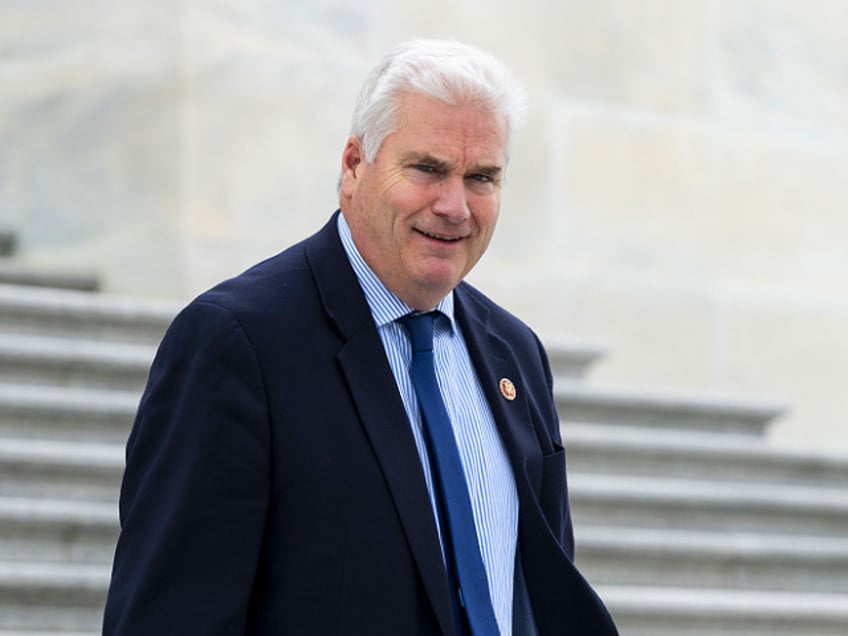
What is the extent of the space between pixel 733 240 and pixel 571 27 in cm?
125

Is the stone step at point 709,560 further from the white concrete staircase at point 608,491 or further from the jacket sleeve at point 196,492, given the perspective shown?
the jacket sleeve at point 196,492

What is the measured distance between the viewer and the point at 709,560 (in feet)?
18.7

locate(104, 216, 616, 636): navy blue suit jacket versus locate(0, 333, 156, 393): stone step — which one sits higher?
locate(0, 333, 156, 393): stone step

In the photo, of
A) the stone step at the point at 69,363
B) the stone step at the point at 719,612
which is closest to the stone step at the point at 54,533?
the stone step at the point at 69,363

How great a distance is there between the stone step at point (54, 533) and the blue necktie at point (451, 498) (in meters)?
2.50

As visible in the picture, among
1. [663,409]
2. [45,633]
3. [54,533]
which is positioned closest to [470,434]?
[45,633]

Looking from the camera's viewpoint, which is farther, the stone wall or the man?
the stone wall

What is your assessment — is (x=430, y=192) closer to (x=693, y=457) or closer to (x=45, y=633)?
(x=45, y=633)

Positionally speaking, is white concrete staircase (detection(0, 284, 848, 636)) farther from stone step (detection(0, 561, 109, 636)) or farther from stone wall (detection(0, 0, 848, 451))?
stone wall (detection(0, 0, 848, 451))

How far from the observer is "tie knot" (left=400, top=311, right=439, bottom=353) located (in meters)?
2.59

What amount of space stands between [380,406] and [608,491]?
11.2ft

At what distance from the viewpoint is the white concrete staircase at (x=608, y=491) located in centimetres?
485

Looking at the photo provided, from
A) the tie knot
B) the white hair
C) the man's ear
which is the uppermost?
the white hair

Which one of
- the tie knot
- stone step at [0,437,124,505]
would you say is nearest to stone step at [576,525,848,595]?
stone step at [0,437,124,505]
